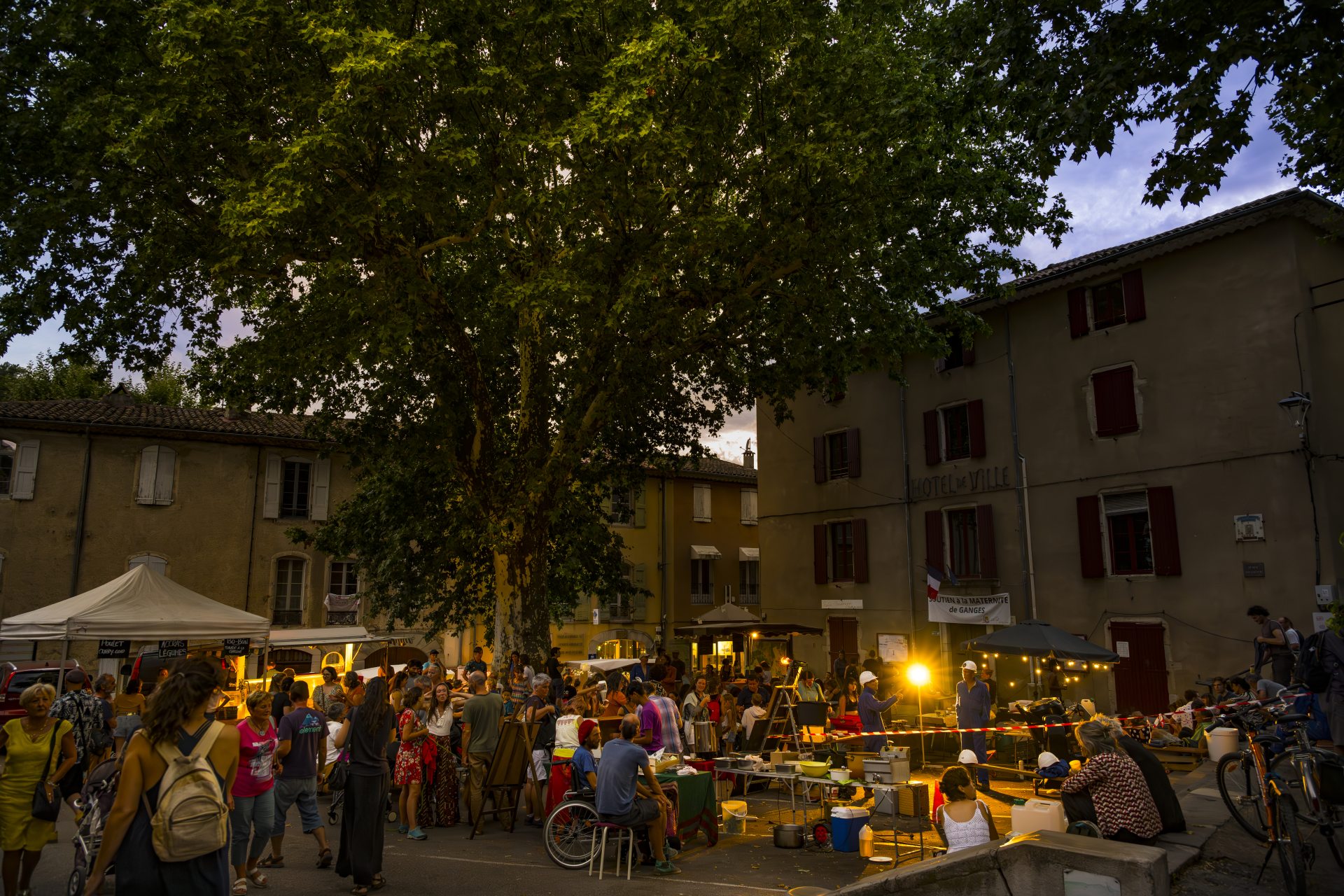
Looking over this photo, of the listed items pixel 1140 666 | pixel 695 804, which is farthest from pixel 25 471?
pixel 1140 666

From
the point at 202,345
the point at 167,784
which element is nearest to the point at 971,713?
the point at 167,784

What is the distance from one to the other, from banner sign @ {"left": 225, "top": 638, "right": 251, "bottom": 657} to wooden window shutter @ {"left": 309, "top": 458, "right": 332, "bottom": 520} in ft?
41.6

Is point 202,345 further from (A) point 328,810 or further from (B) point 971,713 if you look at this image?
(B) point 971,713

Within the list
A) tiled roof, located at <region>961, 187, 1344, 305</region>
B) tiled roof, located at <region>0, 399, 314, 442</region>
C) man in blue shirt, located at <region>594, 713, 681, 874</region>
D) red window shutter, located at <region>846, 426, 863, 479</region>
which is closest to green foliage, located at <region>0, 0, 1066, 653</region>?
tiled roof, located at <region>961, 187, 1344, 305</region>

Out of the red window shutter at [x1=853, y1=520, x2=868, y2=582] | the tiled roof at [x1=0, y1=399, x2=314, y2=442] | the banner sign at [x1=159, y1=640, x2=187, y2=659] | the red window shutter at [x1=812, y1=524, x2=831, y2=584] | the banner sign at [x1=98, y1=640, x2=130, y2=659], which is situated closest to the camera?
the banner sign at [x1=98, y1=640, x2=130, y2=659]

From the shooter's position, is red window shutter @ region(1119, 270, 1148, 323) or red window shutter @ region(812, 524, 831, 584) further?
red window shutter @ region(812, 524, 831, 584)

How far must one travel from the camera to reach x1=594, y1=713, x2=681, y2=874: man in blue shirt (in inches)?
334

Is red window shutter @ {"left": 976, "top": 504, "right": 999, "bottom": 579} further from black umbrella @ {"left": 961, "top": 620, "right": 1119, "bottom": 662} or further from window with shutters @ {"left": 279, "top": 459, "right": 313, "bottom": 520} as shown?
window with shutters @ {"left": 279, "top": 459, "right": 313, "bottom": 520}

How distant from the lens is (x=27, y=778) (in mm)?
6629

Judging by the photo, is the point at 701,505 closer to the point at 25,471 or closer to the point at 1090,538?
the point at 1090,538

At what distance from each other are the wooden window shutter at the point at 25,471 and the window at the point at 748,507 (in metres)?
25.2

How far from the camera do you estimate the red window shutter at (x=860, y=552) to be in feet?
83.8

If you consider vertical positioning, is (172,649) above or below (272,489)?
below

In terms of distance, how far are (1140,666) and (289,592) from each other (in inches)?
974
